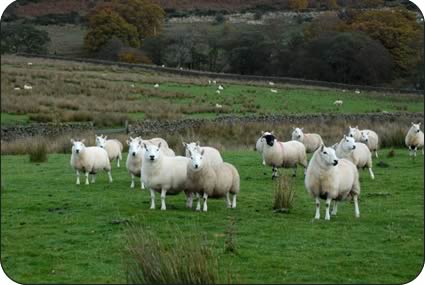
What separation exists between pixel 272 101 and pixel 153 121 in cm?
174

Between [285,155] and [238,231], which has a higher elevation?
[238,231]

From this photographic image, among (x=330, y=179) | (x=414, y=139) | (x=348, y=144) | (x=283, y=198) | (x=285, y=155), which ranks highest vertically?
(x=414, y=139)

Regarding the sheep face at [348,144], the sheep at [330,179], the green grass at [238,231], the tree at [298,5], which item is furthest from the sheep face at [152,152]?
the tree at [298,5]

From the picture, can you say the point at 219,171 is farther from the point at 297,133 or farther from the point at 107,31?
the point at 107,31

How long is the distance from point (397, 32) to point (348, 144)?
5.08m

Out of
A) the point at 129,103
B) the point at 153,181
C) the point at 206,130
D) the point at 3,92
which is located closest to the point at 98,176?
the point at 153,181

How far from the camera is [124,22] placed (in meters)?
9.83

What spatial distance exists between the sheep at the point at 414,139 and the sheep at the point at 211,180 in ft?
9.74

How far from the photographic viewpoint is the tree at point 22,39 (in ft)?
26.9

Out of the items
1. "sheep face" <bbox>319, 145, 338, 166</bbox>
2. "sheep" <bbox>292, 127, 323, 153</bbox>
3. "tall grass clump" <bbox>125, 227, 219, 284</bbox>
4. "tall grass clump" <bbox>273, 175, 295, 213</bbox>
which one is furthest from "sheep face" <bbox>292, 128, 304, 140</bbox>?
A: "tall grass clump" <bbox>125, 227, 219, 284</bbox>

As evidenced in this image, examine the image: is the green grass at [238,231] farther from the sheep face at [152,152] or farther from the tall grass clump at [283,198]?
the sheep face at [152,152]

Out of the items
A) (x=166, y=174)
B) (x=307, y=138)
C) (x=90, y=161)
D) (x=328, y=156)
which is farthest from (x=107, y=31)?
(x=90, y=161)

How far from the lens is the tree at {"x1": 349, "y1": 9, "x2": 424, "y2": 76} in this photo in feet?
28.7

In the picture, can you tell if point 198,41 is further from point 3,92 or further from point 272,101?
point 3,92
